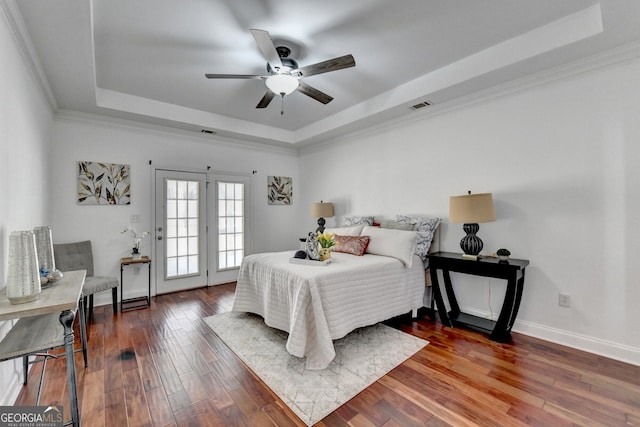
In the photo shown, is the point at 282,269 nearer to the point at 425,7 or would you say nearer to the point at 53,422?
the point at 53,422

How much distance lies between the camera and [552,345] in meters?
→ 2.63

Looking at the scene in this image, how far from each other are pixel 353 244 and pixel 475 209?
1387 mm

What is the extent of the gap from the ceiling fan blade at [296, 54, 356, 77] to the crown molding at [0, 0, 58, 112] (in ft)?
6.29

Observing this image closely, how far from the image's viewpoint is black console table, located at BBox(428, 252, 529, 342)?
2615 millimetres

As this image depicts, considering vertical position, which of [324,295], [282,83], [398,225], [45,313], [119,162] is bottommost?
[324,295]

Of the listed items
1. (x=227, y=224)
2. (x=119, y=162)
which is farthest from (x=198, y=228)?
A: (x=119, y=162)

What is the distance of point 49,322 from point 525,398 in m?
3.25

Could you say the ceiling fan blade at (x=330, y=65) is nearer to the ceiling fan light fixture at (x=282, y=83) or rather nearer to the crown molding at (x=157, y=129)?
the ceiling fan light fixture at (x=282, y=83)

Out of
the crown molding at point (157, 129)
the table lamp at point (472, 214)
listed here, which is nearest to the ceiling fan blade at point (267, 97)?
the crown molding at point (157, 129)

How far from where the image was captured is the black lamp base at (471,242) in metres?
2.98

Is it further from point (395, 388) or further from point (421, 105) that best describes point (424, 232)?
point (395, 388)

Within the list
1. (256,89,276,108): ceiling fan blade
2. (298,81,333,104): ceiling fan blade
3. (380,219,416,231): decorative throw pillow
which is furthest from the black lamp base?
(256,89,276,108): ceiling fan blade

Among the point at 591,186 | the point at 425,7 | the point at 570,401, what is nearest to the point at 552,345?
the point at 570,401

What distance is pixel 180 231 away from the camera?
4.53m
